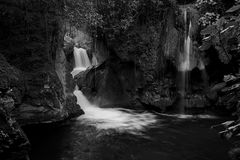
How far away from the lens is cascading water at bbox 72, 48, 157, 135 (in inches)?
400

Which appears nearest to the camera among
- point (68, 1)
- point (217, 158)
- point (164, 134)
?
point (217, 158)

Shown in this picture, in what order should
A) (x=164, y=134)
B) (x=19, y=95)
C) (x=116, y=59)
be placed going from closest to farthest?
(x=19, y=95)
(x=164, y=134)
(x=116, y=59)

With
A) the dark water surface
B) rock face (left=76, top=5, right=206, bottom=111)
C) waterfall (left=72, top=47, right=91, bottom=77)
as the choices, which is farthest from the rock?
waterfall (left=72, top=47, right=91, bottom=77)

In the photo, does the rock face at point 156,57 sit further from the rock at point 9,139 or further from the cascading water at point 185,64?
the rock at point 9,139

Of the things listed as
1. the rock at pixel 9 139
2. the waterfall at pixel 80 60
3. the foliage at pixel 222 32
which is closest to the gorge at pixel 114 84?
the rock at pixel 9 139

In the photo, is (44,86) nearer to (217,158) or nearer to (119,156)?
(119,156)

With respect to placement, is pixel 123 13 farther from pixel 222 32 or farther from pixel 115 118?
pixel 222 32

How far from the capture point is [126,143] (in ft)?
26.9

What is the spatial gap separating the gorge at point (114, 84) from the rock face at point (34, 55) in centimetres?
3

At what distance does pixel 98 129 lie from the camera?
9883 mm


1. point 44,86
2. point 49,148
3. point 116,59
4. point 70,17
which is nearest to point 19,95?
point 44,86

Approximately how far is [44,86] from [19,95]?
48.5 inches

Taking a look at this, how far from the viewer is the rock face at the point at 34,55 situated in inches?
324

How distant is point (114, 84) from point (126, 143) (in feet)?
23.7
